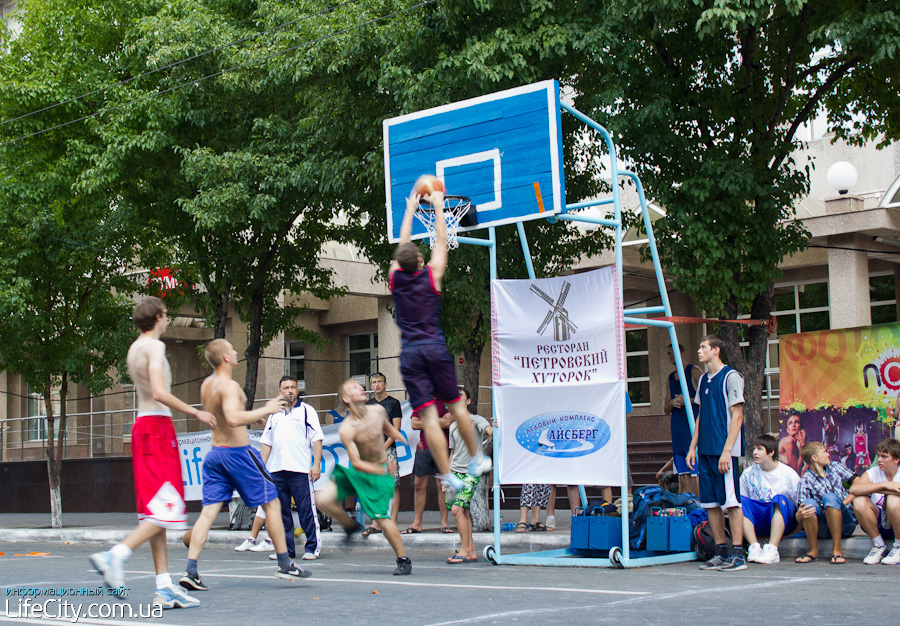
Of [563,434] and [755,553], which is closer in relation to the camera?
[755,553]

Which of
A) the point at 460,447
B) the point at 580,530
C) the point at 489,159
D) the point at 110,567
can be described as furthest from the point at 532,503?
the point at 110,567

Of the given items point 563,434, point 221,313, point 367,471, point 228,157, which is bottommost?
point 367,471

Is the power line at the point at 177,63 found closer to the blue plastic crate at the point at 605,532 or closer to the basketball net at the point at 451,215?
the basketball net at the point at 451,215

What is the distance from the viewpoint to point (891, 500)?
381 inches

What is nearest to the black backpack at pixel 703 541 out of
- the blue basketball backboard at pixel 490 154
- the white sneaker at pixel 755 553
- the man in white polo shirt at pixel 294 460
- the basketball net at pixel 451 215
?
the white sneaker at pixel 755 553

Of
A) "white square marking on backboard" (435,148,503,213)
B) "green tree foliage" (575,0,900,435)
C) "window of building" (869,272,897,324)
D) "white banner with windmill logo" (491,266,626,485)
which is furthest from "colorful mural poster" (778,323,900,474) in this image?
"window of building" (869,272,897,324)

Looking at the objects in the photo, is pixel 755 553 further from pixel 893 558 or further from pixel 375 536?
pixel 375 536

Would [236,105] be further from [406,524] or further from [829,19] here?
[829,19]

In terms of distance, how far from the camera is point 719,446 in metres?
9.98

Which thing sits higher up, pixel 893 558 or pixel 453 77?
pixel 453 77

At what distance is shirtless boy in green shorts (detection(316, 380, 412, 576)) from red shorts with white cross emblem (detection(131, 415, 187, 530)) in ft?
7.42

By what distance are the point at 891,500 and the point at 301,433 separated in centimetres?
623

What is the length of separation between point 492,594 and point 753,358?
7689 mm

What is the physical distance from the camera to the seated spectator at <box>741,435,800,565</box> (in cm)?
1027
